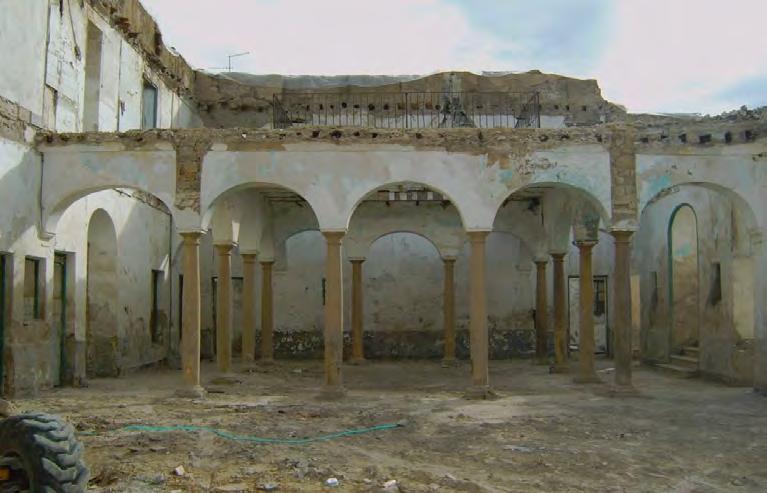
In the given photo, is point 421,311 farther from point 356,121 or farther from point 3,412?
point 3,412

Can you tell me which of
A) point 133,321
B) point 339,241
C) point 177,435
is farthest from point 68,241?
point 177,435

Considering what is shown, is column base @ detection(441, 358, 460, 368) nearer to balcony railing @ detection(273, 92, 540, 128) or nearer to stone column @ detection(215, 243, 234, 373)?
stone column @ detection(215, 243, 234, 373)

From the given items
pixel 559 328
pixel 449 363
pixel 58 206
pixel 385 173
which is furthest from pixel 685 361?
pixel 58 206

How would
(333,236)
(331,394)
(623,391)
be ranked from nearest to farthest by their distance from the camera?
(331,394)
(623,391)
(333,236)

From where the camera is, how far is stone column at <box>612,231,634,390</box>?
1343cm

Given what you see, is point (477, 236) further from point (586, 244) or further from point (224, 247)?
point (224, 247)

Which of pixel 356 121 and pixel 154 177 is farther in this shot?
pixel 356 121

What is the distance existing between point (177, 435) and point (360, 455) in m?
2.47

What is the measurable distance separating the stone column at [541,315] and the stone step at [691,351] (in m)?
3.32

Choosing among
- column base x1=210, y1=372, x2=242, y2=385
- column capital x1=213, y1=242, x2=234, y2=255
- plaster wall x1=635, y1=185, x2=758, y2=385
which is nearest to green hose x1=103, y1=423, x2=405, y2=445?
column base x1=210, y1=372, x2=242, y2=385

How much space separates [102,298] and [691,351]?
44.2 feet

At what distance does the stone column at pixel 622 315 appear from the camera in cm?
1343

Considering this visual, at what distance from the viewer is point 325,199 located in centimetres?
1346

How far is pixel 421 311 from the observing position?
2358 cm
